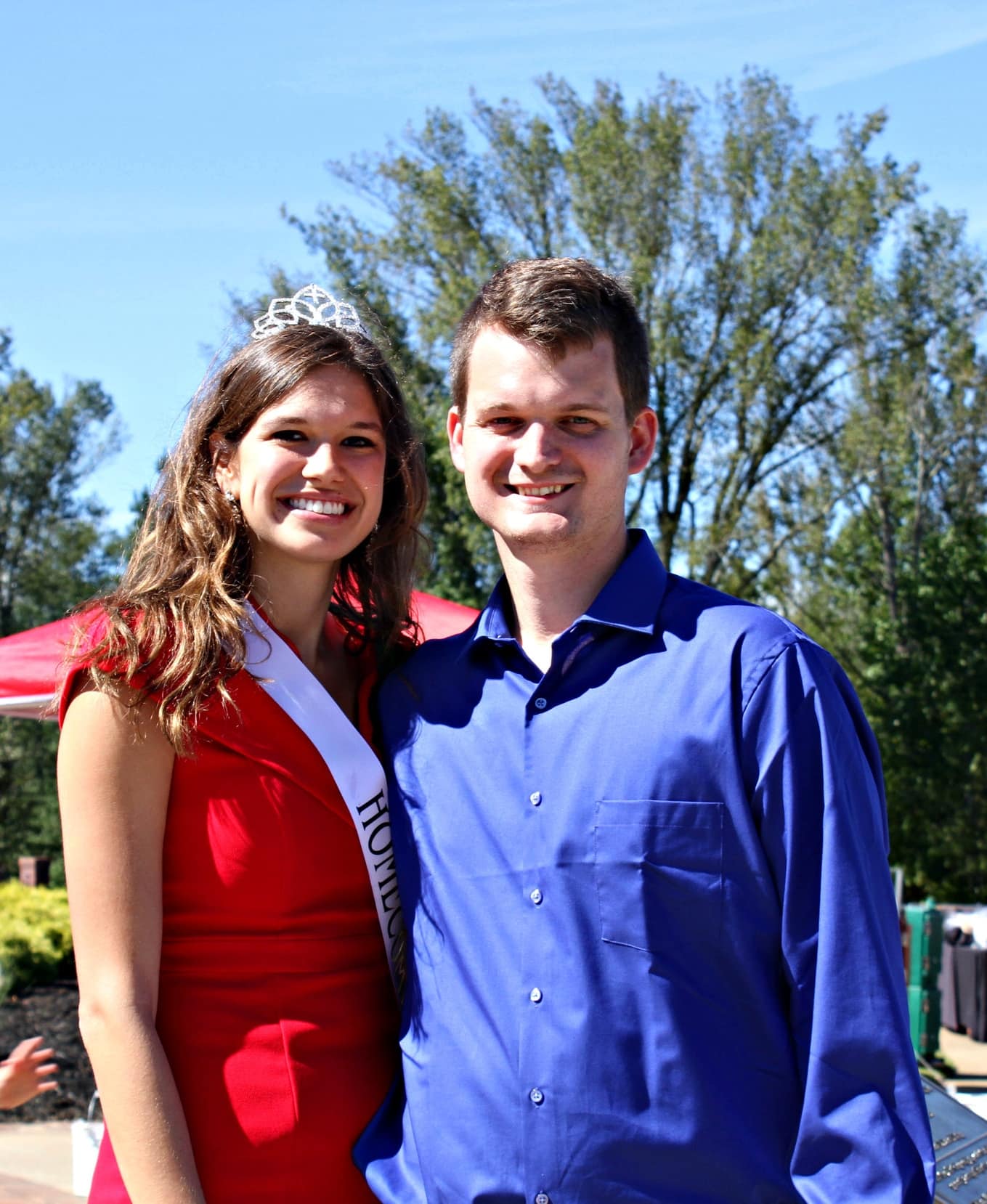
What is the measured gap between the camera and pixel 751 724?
1745mm

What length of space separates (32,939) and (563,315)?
10195mm

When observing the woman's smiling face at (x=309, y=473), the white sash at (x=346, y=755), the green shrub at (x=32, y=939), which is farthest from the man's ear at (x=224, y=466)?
the green shrub at (x=32, y=939)

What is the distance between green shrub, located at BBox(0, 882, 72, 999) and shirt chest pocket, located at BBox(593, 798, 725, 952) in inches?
337

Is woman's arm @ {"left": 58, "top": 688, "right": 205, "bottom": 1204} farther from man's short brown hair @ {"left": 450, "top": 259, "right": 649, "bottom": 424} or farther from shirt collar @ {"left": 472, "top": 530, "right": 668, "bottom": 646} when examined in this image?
man's short brown hair @ {"left": 450, "top": 259, "right": 649, "bottom": 424}

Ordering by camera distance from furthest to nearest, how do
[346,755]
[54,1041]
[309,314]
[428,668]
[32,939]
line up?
[32,939] < [54,1041] < [309,314] < [428,668] < [346,755]

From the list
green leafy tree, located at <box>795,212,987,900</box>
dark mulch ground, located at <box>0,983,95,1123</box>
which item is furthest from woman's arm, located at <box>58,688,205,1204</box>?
green leafy tree, located at <box>795,212,987,900</box>

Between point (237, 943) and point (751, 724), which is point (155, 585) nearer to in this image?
point (237, 943)

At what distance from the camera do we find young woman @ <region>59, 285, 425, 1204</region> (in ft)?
6.38

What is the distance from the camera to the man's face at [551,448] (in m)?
2.05

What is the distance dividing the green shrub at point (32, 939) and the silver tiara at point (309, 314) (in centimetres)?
799

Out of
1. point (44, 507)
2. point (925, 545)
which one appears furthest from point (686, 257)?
point (44, 507)

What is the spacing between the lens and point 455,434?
2332 millimetres

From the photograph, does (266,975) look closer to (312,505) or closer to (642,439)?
(312,505)

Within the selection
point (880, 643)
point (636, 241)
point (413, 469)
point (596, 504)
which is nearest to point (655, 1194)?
point (596, 504)
